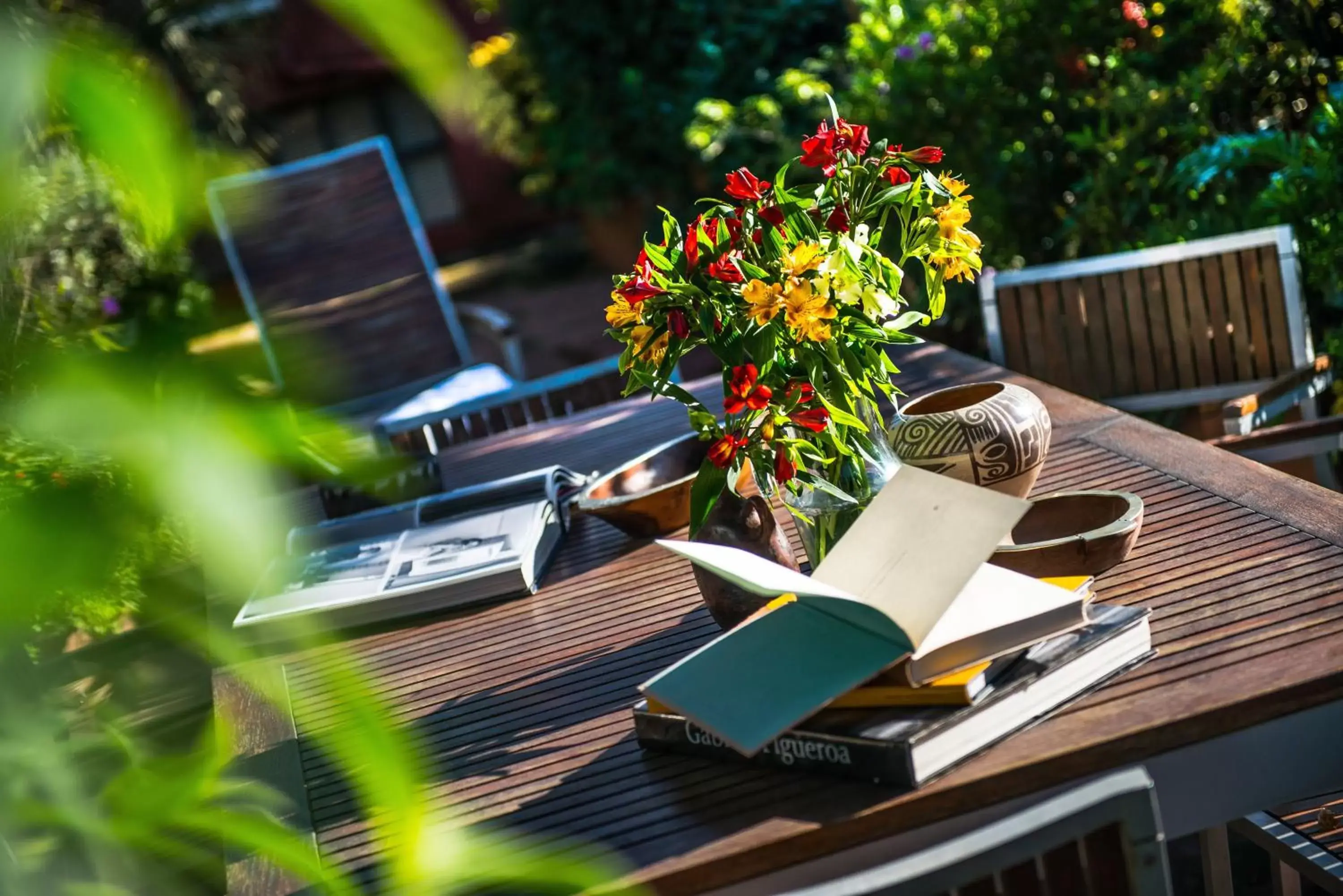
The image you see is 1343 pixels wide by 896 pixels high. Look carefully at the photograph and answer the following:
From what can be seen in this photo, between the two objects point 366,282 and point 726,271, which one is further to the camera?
point 366,282

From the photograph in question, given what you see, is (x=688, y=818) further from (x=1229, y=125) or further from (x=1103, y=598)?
(x=1229, y=125)

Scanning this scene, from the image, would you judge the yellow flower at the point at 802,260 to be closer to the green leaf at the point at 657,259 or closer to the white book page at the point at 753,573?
the green leaf at the point at 657,259

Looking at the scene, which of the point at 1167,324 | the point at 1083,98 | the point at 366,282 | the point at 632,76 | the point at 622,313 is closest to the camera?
the point at 622,313

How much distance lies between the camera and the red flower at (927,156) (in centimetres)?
121

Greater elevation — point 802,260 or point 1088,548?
point 802,260

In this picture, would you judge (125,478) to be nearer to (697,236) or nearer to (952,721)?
(952,721)

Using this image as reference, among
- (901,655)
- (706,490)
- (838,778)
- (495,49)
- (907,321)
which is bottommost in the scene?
(838,778)

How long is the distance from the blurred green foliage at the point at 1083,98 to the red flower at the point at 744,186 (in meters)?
2.62

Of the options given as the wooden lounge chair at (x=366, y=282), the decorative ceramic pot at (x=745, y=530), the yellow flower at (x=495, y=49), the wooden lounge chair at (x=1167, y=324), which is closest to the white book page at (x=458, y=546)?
the decorative ceramic pot at (x=745, y=530)

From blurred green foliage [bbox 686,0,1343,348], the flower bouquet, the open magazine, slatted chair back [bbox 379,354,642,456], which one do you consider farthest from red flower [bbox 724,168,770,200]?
blurred green foliage [bbox 686,0,1343,348]

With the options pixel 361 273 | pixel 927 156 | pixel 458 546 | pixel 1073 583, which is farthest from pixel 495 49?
pixel 1073 583

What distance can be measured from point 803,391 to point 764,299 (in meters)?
0.11

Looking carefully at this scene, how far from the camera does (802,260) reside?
118 cm

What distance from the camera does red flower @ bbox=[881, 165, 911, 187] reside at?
1252mm
